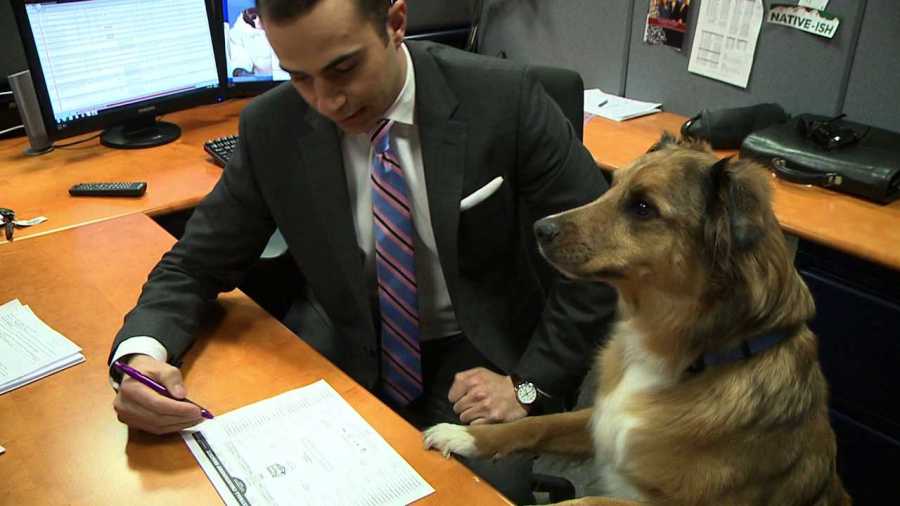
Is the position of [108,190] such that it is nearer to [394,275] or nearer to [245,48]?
[245,48]

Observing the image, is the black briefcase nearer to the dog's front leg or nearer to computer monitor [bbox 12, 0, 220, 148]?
the dog's front leg

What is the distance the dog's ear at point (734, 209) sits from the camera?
1049 mm

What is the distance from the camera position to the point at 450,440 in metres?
1.11

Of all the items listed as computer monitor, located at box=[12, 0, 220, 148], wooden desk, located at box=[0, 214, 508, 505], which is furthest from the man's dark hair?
computer monitor, located at box=[12, 0, 220, 148]

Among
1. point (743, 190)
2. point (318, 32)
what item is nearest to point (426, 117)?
point (318, 32)

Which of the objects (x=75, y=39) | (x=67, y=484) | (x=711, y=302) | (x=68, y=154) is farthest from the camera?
(x=68, y=154)

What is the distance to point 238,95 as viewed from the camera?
251cm

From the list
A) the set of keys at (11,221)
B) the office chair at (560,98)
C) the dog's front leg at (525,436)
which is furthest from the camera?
the set of keys at (11,221)

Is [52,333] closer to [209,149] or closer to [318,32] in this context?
[318,32]

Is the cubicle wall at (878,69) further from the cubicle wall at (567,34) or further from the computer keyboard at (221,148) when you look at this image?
the computer keyboard at (221,148)

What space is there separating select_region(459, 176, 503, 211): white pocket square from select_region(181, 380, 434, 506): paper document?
0.41 m

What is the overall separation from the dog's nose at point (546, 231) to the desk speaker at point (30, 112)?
1.64 metres

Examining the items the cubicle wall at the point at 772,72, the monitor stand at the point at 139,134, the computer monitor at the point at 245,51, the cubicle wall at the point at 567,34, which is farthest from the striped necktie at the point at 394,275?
the cubicle wall at the point at 567,34

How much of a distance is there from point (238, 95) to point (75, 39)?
58cm
